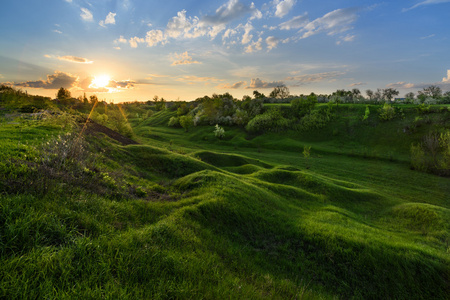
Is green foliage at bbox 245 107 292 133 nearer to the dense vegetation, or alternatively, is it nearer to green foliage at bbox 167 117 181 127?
green foliage at bbox 167 117 181 127

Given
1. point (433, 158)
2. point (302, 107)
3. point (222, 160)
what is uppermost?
point (302, 107)

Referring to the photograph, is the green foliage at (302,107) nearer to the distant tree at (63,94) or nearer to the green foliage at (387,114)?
the green foliage at (387,114)

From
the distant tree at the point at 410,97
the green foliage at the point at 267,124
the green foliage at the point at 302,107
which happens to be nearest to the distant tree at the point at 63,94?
the green foliage at the point at 267,124

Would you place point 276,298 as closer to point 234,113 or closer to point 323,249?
point 323,249

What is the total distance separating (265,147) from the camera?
57.2m

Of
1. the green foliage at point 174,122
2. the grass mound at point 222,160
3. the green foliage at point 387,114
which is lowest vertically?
the grass mound at point 222,160

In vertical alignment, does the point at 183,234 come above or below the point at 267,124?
below

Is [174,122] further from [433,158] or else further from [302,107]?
[433,158]

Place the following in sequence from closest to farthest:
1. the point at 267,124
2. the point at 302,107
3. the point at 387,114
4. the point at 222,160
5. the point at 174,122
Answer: the point at 222,160 → the point at 387,114 → the point at 267,124 → the point at 302,107 → the point at 174,122

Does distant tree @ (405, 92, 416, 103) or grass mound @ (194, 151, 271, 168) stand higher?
distant tree @ (405, 92, 416, 103)

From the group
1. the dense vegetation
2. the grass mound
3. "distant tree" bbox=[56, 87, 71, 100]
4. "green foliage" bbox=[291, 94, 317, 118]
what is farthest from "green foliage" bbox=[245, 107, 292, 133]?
"distant tree" bbox=[56, 87, 71, 100]

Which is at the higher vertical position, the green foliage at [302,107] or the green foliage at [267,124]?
the green foliage at [302,107]

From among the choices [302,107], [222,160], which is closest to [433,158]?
[222,160]

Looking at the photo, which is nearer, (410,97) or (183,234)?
(183,234)
